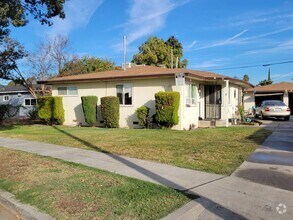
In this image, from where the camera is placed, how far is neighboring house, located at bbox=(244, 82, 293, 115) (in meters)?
30.9

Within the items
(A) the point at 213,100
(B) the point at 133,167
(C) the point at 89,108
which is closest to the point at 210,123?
(A) the point at 213,100

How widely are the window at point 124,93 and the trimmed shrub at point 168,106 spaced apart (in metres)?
2.80

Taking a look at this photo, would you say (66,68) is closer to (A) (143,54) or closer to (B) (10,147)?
(A) (143,54)

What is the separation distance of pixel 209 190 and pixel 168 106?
10.1 metres

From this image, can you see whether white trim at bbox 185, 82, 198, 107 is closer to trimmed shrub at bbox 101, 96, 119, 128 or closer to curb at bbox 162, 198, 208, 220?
trimmed shrub at bbox 101, 96, 119, 128

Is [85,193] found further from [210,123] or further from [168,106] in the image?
[210,123]

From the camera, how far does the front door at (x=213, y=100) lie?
20.0 metres

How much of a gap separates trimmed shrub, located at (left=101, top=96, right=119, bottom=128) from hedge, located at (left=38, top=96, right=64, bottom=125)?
3.79 meters

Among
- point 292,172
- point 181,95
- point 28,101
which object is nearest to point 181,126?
point 181,95

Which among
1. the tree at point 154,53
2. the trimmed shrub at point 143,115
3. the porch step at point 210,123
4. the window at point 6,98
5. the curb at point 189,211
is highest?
the tree at point 154,53

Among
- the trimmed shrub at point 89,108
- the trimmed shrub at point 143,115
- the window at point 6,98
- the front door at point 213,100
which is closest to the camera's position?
the trimmed shrub at point 143,115

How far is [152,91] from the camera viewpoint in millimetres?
17266

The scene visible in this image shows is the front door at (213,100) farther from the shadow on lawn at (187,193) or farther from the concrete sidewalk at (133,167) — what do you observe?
the shadow on lawn at (187,193)

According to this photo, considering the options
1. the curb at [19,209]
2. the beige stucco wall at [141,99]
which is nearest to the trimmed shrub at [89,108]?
the beige stucco wall at [141,99]
